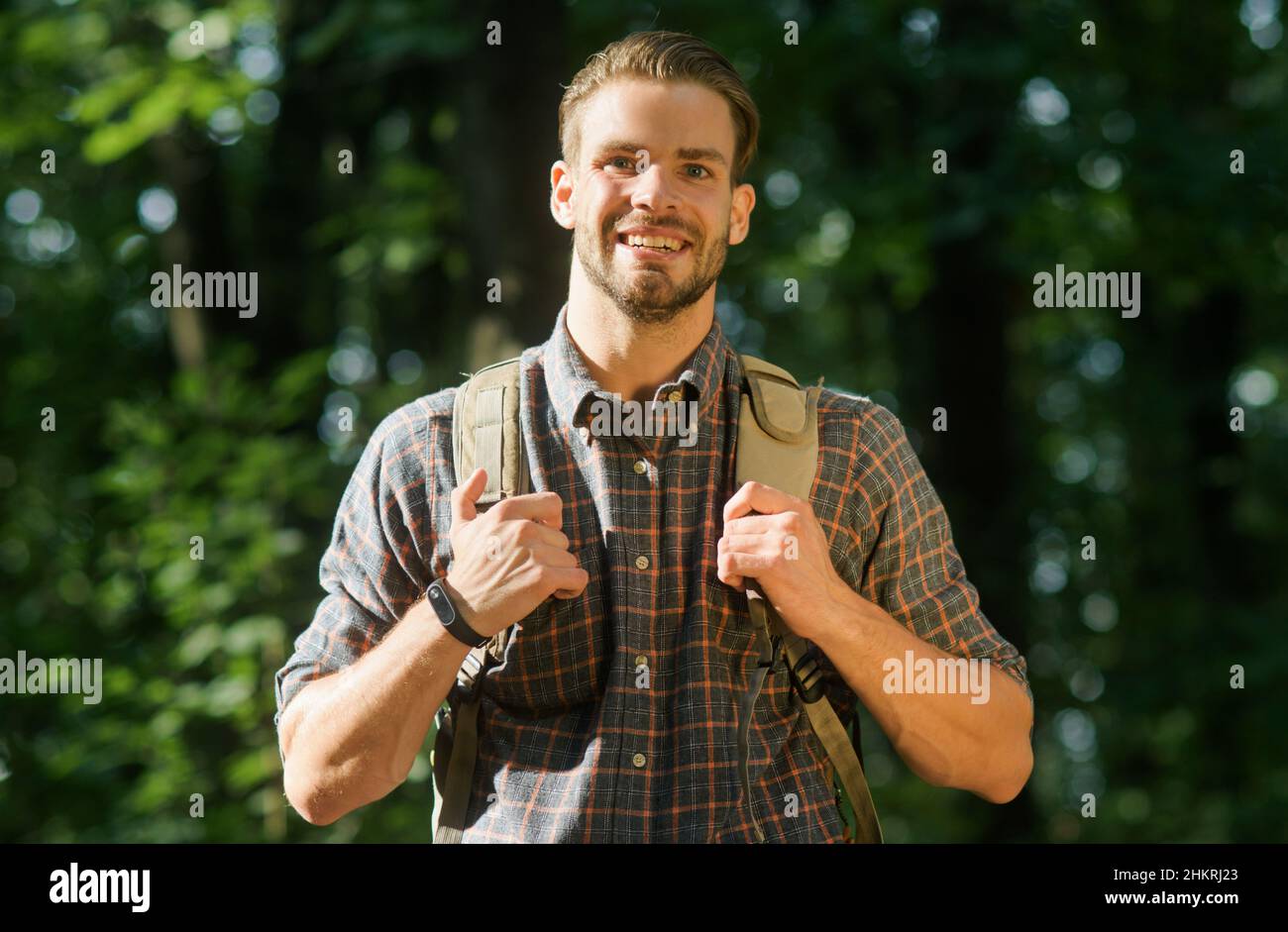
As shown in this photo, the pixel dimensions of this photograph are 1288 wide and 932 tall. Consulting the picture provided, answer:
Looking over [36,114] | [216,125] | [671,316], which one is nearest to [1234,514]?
[216,125]

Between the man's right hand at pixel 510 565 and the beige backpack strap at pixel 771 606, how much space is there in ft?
1.34

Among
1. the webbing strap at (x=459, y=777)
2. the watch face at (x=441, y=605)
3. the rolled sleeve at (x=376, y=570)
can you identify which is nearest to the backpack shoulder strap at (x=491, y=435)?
the rolled sleeve at (x=376, y=570)

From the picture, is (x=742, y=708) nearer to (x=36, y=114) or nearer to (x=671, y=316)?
(x=671, y=316)

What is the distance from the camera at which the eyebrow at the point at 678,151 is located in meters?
3.10

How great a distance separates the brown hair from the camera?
312 cm

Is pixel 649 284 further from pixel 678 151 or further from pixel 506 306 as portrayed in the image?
pixel 506 306

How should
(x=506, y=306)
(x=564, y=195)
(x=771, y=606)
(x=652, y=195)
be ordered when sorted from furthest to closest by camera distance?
(x=506, y=306), (x=564, y=195), (x=652, y=195), (x=771, y=606)

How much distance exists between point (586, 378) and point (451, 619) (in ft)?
2.15

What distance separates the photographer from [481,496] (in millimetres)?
2936

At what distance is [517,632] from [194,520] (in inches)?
175

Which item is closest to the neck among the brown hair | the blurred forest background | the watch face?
the brown hair

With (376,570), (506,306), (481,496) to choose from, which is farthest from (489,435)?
(506,306)

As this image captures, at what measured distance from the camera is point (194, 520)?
273 inches

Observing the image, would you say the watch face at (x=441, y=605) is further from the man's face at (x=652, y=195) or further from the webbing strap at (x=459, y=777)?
the man's face at (x=652, y=195)
